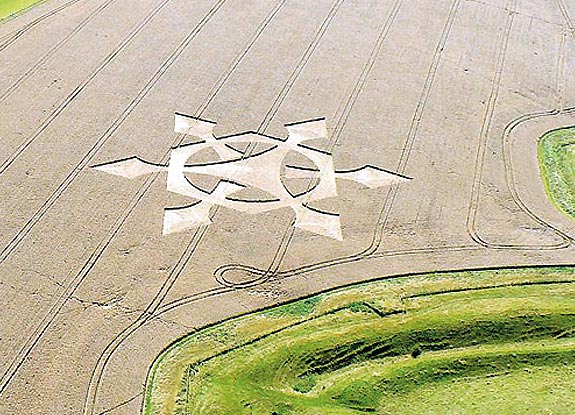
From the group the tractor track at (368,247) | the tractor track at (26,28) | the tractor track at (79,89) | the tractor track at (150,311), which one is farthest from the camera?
the tractor track at (26,28)

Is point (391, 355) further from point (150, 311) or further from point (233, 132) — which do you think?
point (233, 132)

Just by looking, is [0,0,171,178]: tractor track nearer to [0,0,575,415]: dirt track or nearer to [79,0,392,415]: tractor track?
[0,0,575,415]: dirt track

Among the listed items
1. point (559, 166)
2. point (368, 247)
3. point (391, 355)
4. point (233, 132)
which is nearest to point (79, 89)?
point (233, 132)

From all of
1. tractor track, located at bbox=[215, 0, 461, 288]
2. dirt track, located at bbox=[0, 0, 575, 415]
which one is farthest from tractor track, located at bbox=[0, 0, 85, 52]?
tractor track, located at bbox=[215, 0, 461, 288]

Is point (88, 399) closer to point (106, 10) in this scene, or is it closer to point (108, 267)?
point (108, 267)

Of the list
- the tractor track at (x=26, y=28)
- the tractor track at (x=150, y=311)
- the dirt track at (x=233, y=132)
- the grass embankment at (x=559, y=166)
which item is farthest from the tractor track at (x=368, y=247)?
the tractor track at (x=26, y=28)

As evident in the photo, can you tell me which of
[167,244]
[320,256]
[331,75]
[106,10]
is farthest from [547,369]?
[106,10]

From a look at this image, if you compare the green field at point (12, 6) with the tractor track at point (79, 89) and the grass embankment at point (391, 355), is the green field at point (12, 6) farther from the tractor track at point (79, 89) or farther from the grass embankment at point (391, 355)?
the grass embankment at point (391, 355)
